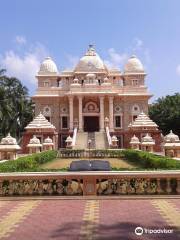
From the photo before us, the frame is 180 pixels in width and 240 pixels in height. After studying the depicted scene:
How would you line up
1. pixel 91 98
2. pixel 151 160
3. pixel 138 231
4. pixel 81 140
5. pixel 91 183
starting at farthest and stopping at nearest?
pixel 91 98, pixel 81 140, pixel 151 160, pixel 91 183, pixel 138 231

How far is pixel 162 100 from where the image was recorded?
71750 mm

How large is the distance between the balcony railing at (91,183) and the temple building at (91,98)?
3846 centimetres

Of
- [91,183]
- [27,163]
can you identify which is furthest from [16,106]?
[91,183]

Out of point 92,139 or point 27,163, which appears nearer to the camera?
point 27,163

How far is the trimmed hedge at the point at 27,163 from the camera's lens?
16.8 m

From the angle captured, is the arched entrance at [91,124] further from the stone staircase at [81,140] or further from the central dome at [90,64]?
the central dome at [90,64]

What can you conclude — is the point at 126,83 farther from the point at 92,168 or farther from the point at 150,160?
the point at 92,168

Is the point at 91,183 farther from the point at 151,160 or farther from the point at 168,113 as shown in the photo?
the point at 168,113

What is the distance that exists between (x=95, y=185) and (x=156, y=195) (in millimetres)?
1666

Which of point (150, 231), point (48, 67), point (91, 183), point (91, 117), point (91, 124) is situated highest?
point (48, 67)

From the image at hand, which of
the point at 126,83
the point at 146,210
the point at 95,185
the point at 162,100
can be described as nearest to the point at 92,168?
the point at 95,185

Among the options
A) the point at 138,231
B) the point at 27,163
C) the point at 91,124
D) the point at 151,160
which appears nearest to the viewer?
the point at 138,231

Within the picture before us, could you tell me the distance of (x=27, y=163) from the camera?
73.9 feet

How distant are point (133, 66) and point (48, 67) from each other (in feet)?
41.7
